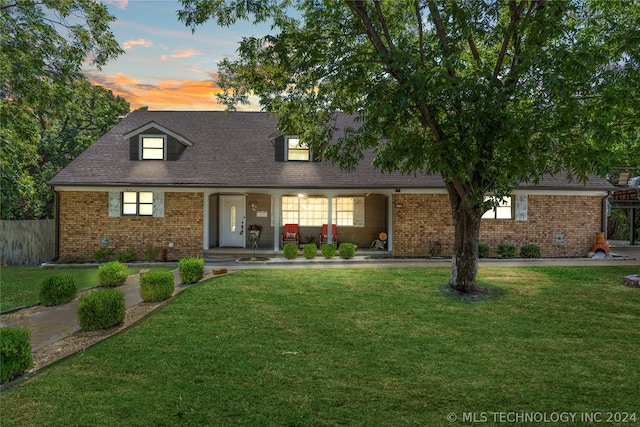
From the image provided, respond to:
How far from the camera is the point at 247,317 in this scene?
7.42m

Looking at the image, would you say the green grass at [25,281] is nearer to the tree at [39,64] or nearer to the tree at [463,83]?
the tree at [39,64]

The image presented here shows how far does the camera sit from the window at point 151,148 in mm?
16922

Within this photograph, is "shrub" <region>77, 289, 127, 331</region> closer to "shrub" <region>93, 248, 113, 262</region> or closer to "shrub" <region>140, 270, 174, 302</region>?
"shrub" <region>140, 270, 174, 302</region>

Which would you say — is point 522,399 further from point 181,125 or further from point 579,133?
point 181,125

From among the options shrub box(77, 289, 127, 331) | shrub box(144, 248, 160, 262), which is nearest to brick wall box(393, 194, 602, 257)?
shrub box(144, 248, 160, 262)

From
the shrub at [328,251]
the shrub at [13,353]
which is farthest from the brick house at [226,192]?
the shrub at [13,353]

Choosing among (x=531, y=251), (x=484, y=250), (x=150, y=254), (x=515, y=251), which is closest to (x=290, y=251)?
(x=150, y=254)

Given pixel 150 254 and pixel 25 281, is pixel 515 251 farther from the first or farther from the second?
pixel 25 281

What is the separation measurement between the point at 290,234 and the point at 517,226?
950 cm

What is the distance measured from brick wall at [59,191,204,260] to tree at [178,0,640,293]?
20.7 ft

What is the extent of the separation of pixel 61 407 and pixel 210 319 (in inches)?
129

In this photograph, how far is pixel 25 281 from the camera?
11.7 metres

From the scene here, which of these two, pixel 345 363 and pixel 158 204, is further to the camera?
pixel 158 204

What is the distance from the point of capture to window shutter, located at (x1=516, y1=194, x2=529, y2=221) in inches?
618
